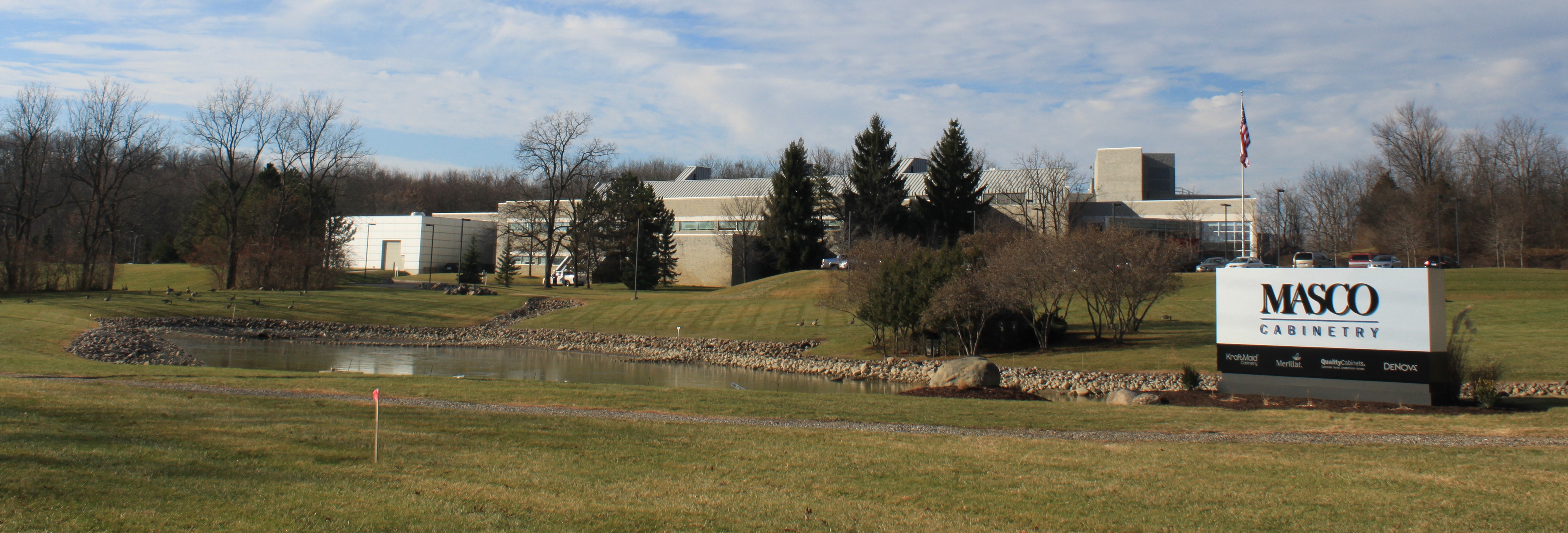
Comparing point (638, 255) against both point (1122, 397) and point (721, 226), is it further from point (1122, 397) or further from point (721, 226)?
point (1122, 397)

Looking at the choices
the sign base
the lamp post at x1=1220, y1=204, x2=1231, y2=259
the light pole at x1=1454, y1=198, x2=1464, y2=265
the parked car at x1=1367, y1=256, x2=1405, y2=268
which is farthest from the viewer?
the lamp post at x1=1220, y1=204, x2=1231, y2=259

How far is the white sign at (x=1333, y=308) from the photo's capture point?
15.6 metres

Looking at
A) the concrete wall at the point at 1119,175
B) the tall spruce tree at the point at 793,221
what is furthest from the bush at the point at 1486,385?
the concrete wall at the point at 1119,175

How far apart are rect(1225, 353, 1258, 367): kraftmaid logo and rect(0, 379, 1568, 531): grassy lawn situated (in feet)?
23.0

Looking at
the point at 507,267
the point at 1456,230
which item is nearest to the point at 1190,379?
the point at 507,267

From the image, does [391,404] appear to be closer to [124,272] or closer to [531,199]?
[531,199]

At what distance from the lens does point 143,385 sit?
47.0ft

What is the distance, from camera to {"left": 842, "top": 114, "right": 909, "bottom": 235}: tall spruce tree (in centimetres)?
6431

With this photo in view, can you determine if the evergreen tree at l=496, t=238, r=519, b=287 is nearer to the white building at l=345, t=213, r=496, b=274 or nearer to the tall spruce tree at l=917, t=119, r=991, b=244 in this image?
the white building at l=345, t=213, r=496, b=274

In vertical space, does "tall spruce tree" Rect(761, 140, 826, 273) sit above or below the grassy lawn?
above

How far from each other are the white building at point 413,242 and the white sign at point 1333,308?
7441 centimetres

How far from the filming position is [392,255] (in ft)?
276

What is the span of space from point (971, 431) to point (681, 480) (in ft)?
16.8

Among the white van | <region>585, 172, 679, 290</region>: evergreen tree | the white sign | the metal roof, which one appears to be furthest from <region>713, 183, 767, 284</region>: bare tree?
the white sign
